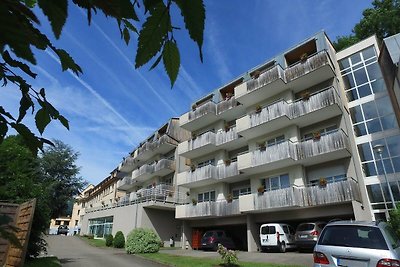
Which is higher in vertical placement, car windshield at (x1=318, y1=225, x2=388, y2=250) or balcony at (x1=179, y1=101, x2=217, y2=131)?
balcony at (x1=179, y1=101, x2=217, y2=131)

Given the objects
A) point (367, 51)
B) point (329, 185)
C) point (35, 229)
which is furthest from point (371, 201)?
point (35, 229)

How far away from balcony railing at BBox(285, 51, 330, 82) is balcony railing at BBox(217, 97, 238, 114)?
20.4 feet

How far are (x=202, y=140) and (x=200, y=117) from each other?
2.62 meters

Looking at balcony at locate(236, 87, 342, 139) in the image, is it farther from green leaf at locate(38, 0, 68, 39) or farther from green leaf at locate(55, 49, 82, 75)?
green leaf at locate(38, 0, 68, 39)

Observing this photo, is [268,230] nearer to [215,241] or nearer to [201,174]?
[215,241]

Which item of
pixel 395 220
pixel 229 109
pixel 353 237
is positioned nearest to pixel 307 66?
pixel 229 109

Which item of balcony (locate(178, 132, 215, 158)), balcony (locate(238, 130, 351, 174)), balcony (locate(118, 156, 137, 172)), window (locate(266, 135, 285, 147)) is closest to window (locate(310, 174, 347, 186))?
balcony (locate(238, 130, 351, 174))

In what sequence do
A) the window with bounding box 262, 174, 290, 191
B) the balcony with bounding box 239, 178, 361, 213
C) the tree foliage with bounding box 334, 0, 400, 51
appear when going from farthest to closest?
1. the tree foliage with bounding box 334, 0, 400, 51
2. the window with bounding box 262, 174, 290, 191
3. the balcony with bounding box 239, 178, 361, 213

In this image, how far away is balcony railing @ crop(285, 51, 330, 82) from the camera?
855 inches

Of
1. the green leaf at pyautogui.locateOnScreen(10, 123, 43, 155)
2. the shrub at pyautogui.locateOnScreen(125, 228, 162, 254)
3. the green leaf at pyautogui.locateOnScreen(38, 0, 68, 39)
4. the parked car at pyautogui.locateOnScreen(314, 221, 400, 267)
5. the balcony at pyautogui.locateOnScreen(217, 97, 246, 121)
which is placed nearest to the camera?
the green leaf at pyautogui.locateOnScreen(38, 0, 68, 39)

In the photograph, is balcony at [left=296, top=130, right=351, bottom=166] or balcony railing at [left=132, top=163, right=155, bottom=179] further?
balcony railing at [left=132, top=163, right=155, bottom=179]

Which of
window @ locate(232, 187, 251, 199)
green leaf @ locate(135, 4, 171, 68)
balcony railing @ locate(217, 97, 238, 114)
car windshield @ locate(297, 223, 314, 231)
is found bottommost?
green leaf @ locate(135, 4, 171, 68)

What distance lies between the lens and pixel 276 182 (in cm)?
2383

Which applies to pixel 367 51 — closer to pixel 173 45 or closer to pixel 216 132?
pixel 216 132
